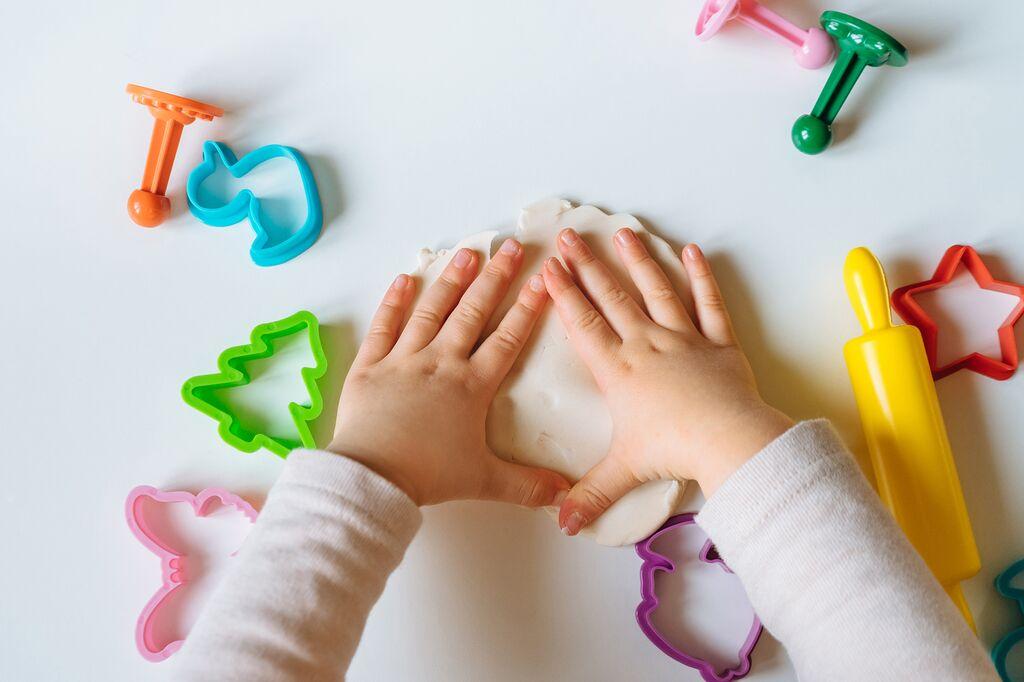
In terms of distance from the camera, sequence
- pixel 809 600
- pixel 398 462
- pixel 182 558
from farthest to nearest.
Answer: pixel 182 558 < pixel 398 462 < pixel 809 600

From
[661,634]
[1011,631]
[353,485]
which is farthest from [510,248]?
[1011,631]

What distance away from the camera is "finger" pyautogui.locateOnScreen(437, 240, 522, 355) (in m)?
0.75

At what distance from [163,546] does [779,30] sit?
2.47ft

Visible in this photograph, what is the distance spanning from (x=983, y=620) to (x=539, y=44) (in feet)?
2.19

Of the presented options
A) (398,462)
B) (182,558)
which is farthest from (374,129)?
(182,558)

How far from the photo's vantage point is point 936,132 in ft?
2.55

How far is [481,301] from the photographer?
0.75 metres

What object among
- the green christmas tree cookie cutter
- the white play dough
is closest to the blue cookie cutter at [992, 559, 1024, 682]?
the white play dough

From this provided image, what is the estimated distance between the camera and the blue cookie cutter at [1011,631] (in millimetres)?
710

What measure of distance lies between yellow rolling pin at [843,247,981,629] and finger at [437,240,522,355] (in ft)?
1.01

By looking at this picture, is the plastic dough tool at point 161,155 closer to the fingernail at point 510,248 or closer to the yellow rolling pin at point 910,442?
the fingernail at point 510,248

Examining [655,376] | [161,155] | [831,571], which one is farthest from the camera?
[161,155]

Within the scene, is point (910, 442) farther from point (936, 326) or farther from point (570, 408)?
point (570, 408)

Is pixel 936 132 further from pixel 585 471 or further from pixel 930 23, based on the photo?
pixel 585 471
